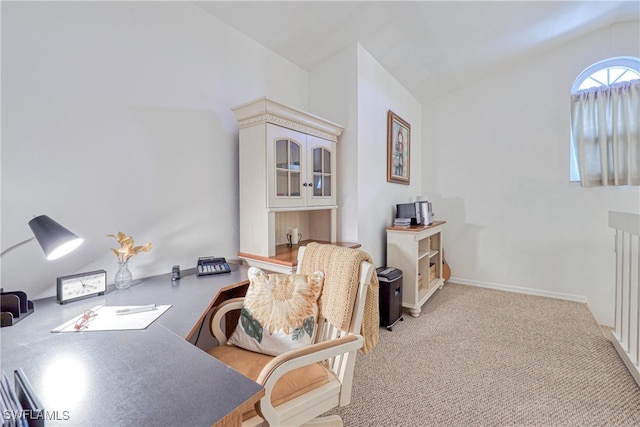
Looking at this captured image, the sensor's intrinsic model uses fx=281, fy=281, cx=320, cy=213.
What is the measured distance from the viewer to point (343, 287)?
127 cm

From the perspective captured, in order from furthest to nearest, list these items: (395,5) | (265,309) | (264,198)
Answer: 1. (395,5)
2. (264,198)
3. (265,309)

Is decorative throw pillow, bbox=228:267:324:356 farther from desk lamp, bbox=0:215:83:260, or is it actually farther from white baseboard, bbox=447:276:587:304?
white baseboard, bbox=447:276:587:304

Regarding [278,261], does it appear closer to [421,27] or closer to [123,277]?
[123,277]

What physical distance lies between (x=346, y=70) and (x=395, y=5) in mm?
609

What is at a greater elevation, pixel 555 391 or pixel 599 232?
pixel 599 232

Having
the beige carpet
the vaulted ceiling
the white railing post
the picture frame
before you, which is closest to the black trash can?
the beige carpet

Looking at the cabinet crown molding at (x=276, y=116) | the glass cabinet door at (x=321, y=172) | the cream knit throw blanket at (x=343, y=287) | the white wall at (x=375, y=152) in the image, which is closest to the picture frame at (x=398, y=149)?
the white wall at (x=375, y=152)

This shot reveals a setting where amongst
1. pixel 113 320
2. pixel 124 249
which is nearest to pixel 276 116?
pixel 124 249

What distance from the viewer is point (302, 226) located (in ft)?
8.80

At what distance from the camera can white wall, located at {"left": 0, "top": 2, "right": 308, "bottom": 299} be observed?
129cm

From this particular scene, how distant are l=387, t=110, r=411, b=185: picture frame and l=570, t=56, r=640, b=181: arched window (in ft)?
5.91

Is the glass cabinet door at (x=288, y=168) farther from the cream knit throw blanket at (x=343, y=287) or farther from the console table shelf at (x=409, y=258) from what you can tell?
the console table shelf at (x=409, y=258)

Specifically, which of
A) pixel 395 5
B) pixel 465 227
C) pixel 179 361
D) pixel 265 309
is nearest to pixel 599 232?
pixel 465 227

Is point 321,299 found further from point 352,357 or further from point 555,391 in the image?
point 555,391
